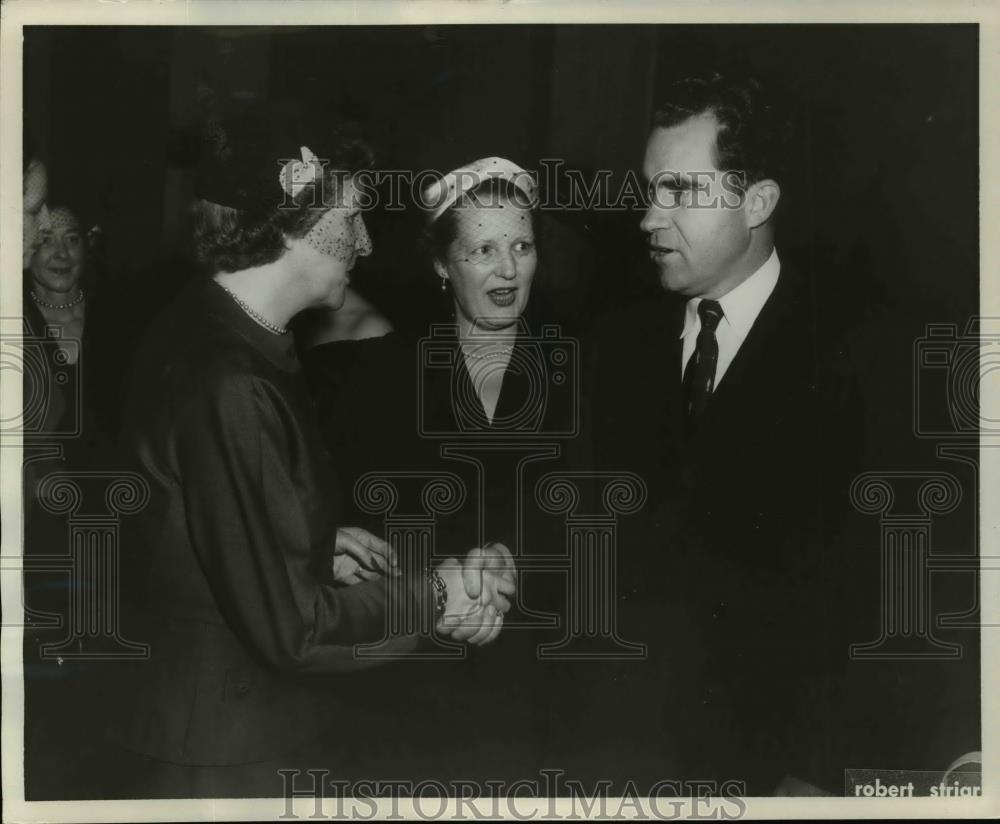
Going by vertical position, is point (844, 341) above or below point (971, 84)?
below

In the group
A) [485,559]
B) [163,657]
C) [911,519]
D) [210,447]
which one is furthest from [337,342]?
[911,519]

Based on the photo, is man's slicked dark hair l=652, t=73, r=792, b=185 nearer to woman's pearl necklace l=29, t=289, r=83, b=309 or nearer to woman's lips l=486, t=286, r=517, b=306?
woman's lips l=486, t=286, r=517, b=306

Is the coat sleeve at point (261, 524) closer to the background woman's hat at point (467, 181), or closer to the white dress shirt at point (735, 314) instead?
the background woman's hat at point (467, 181)

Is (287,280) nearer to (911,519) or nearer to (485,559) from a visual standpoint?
(485,559)

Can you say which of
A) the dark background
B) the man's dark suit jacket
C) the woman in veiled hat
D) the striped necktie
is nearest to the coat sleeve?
the woman in veiled hat

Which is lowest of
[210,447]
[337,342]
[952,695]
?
[952,695]

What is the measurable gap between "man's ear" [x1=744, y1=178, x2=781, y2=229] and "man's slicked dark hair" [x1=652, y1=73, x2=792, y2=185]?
0.02 metres

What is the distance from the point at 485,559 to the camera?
9.37ft

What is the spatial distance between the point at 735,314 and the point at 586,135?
582 millimetres

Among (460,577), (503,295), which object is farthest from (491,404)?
(460,577)

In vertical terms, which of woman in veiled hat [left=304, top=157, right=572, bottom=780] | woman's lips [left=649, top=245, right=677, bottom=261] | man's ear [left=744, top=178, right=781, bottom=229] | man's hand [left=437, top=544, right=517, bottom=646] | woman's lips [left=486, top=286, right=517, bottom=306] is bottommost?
man's hand [left=437, top=544, right=517, bottom=646]

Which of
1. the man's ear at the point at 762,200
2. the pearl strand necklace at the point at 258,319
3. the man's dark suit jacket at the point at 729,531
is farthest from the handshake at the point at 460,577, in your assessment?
the man's ear at the point at 762,200

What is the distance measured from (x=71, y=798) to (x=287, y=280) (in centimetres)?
142

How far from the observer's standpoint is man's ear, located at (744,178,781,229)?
9.36 feet
